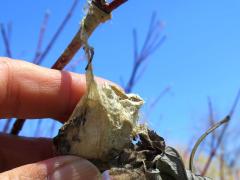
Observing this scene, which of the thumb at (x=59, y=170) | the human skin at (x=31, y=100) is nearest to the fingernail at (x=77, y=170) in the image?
the thumb at (x=59, y=170)

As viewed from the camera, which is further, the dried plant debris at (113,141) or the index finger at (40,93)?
the index finger at (40,93)

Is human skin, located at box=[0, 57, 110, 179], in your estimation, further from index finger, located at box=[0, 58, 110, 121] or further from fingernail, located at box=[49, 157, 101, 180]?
fingernail, located at box=[49, 157, 101, 180]

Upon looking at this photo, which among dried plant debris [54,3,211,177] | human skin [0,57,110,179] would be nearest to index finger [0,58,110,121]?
human skin [0,57,110,179]

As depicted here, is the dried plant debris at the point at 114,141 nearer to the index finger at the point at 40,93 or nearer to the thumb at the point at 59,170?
the thumb at the point at 59,170

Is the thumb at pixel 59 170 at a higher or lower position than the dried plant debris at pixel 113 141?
lower

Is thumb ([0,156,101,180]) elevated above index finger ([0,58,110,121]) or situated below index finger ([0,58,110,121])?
below

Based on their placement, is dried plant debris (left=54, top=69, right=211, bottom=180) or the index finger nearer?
dried plant debris (left=54, top=69, right=211, bottom=180)

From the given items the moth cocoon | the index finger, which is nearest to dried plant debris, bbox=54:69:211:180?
the moth cocoon

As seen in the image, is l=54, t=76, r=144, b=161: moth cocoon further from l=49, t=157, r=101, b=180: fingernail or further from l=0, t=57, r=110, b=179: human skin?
l=0, t=57, r=110, b=179: human skin

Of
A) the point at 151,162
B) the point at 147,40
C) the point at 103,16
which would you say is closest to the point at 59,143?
the point at 151,162
